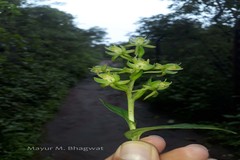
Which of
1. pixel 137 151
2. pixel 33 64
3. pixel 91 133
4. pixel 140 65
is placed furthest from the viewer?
pixel 33 64

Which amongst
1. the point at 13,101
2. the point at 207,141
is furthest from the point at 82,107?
the point at 207,141

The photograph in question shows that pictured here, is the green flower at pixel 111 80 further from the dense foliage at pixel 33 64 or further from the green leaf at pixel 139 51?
the dense foliage at pixel 33 64

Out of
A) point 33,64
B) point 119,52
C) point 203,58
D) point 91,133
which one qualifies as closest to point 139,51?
point 119,52

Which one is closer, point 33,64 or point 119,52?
point 119,52

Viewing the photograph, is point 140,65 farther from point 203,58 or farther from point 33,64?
point 33,64

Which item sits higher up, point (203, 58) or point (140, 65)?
point (140, 65)

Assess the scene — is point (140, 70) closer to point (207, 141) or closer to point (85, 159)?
point (85, 159)

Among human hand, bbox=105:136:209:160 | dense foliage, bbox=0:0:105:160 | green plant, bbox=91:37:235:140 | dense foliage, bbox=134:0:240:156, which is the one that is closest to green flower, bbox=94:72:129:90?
green plant, bbox=91:37:235:140

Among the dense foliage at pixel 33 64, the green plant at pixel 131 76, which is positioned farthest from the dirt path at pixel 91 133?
the green plant at pixel 131 76
